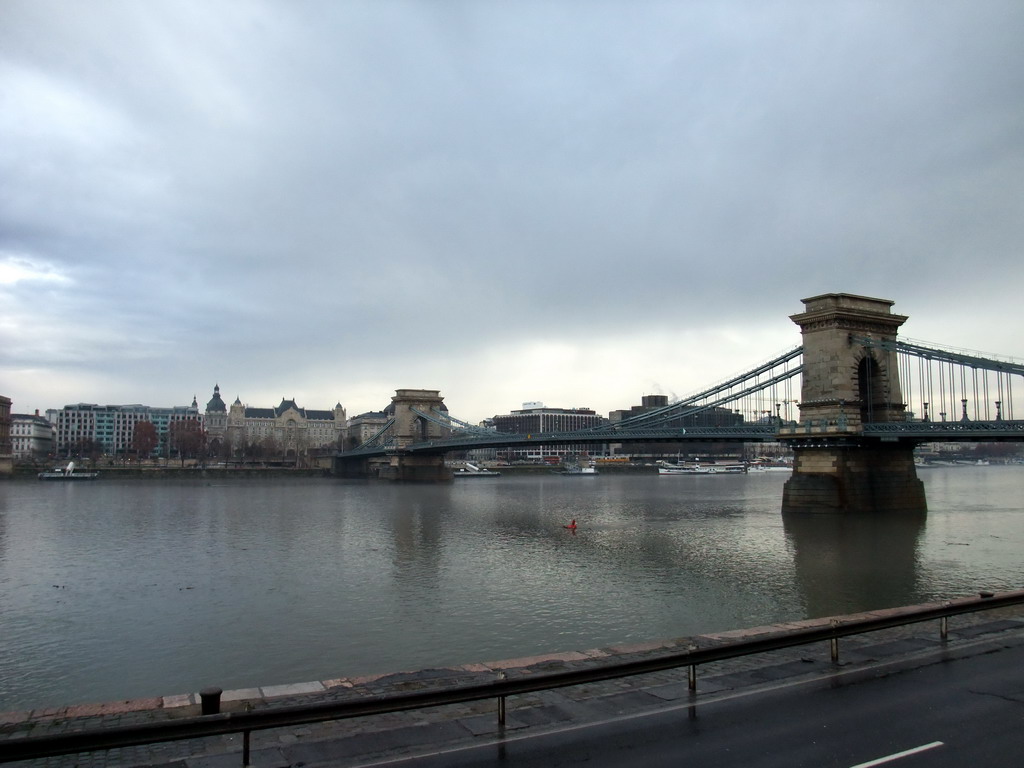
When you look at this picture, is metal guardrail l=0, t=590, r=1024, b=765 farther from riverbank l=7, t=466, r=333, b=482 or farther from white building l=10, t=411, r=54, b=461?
white building l=10, t=411, r=54, b=461

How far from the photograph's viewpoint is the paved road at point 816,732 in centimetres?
710

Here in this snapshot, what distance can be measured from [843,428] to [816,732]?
35351 mm

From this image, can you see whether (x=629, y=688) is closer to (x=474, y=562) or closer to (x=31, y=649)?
(x=31, y=649)

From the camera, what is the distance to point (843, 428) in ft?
132

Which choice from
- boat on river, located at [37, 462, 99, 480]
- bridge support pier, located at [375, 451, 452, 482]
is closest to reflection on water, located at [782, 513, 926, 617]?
bridge support pier, located at [375, 451, 452, 482]

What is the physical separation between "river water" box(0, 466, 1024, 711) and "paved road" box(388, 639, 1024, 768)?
6.80 m

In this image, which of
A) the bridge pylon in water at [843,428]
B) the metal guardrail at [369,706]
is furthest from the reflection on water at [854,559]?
the metal guardrail at [369,706]

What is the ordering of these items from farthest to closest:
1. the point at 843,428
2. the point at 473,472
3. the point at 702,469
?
the point at 702,469, the point at 473,472, the point at 843,428

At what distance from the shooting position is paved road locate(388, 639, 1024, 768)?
710cm

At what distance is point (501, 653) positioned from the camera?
49.1ft

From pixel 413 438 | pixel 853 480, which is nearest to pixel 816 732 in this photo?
pixel 853 480

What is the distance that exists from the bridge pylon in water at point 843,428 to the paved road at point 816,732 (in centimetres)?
3326

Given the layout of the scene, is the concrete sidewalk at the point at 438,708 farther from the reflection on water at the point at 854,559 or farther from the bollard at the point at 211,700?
the reflection on water at the point at 854,559

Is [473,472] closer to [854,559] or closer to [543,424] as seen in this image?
[543,424]
